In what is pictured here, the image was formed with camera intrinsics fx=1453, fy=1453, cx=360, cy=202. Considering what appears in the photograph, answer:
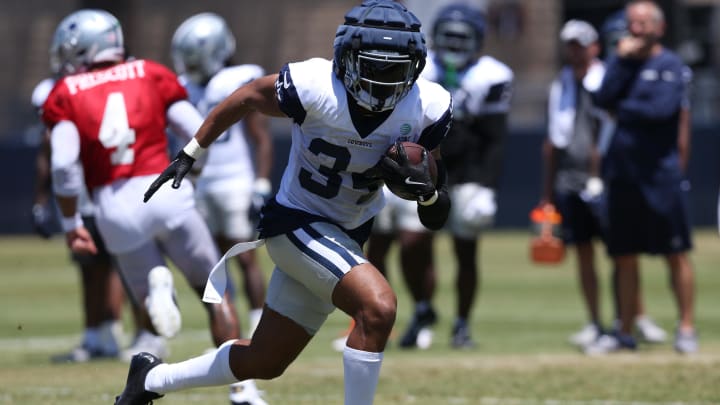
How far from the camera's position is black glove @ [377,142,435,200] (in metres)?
6.11

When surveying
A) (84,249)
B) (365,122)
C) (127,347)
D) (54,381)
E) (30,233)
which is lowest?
(30,233)

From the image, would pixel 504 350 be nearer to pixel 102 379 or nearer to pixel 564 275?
pixel 102 379

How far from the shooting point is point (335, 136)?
20.6 feet

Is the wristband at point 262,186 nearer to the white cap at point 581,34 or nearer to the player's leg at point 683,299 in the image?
the white cap at point 581,34

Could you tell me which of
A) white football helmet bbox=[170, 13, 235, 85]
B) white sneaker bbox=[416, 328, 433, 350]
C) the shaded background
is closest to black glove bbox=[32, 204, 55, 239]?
white football helmet bbox=[170, 13, 235, 85]

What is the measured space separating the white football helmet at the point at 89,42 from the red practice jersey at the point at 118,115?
0.24 m

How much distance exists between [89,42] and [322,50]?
25.5m

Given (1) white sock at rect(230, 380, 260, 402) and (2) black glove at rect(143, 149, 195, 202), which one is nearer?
(2) black glove at rect(143, 149, 195, 202)

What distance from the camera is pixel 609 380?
29.2 feet

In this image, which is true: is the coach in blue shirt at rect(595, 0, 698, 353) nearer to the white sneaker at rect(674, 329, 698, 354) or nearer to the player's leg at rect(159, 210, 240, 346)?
the white sneaker at rect(674, 329, 698, 354)

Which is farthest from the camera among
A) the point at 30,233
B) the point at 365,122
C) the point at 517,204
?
the point at 30,233

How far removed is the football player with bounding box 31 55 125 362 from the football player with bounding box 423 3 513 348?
2.64m

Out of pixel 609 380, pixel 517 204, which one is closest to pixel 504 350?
pixel 609 380

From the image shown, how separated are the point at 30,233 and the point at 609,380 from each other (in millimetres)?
21330
